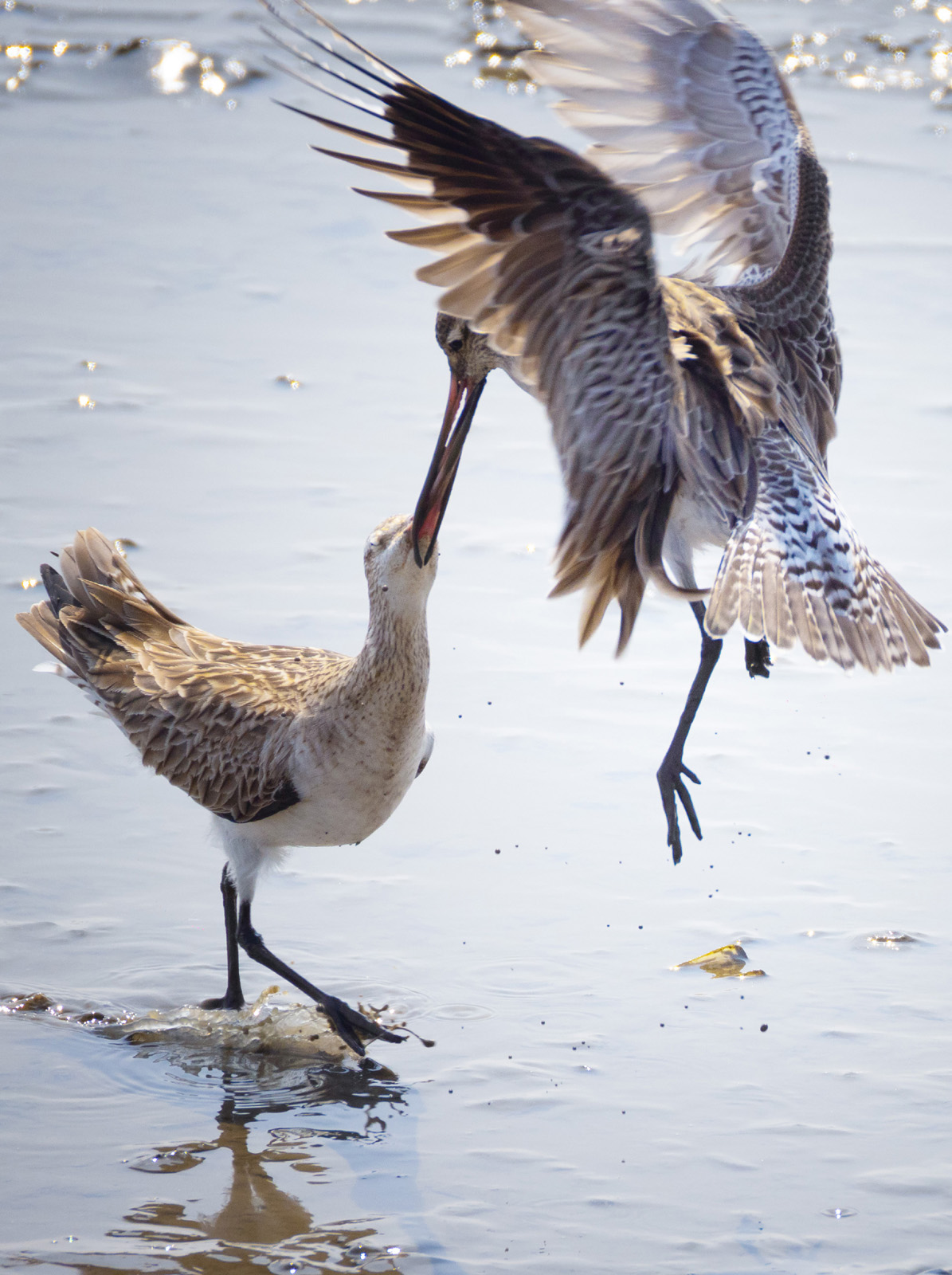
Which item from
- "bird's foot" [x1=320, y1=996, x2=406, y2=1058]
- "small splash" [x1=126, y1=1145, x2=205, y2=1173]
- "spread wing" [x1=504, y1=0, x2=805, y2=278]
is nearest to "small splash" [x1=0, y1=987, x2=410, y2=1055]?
"bird's foot" [x1=320, y1=996, x2=406, y2=1058]

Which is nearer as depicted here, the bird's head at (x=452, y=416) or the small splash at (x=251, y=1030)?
the bird's head at (x=452, y=416)

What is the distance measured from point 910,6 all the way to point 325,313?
817 centimetres

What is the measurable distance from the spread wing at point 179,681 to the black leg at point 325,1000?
0.33 metres

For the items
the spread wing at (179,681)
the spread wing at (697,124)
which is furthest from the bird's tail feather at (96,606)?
the spread wing at (697,124)

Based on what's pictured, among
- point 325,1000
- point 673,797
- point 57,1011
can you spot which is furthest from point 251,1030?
point 673,797

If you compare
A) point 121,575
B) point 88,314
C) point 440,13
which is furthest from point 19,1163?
point 440,13

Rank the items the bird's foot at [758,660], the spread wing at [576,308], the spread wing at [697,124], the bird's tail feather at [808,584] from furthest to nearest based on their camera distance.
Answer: the spread wing at [697,124], the bird's foot at [758,660], the bird's tail feather at [808,584], the spread wing at [576,308]

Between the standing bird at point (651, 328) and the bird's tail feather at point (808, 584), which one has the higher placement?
the standing bird at point (651, 328)

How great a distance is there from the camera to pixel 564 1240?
13.9ft

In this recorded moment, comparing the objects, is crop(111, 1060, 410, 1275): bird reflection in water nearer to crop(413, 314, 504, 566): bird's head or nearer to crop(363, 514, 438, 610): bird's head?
crop(363, 514, 438, 610): bird's head

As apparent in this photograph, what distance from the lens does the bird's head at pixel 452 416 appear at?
483cm

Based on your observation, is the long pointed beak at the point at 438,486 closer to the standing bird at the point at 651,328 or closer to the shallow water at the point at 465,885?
the standing bird at the point at 651,328

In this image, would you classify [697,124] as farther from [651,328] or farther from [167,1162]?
[167,1162]

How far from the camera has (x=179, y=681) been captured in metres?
5.46
